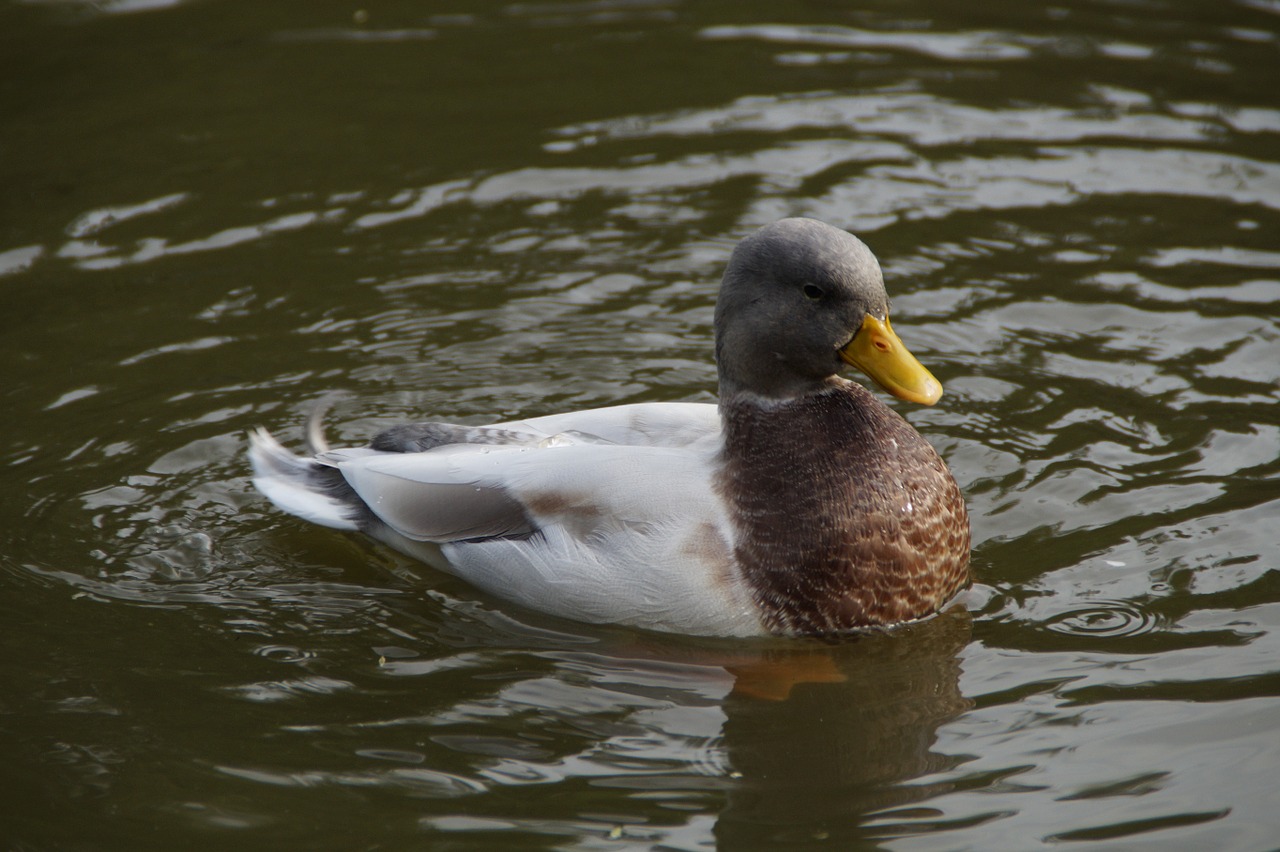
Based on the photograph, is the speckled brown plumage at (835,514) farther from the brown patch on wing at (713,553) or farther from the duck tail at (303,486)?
the duck tail at (303,486)

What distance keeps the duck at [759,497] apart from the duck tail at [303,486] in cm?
31

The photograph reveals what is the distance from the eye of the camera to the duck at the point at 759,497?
4.43 meters

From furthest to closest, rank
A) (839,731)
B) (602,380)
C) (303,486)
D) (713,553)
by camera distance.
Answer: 1. (602,380)
2. (303,486)
3. (713,553)
4. (839,731)

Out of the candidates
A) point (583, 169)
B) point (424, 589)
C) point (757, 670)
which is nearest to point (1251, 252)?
point (583, 169)

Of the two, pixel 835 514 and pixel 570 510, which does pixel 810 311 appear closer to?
pixel 835 514

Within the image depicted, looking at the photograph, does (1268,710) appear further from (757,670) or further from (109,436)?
(109,436)

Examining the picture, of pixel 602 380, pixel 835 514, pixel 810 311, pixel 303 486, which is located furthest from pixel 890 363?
pixel 303 486

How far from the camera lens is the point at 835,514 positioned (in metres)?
4.45

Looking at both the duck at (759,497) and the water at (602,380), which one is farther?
the duck at (759,497)

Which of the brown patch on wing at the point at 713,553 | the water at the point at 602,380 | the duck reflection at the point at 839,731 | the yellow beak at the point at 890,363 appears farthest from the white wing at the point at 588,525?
the yellow beak at the point at 890,363

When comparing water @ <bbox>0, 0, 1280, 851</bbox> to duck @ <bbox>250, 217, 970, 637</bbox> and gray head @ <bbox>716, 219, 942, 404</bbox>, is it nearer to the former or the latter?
duck @ <bbox>250, 217, 970, 637</bbox>

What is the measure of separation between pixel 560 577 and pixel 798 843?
1228 millimetres

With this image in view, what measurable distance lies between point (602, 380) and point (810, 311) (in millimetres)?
1836

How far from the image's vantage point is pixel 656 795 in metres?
3.85
